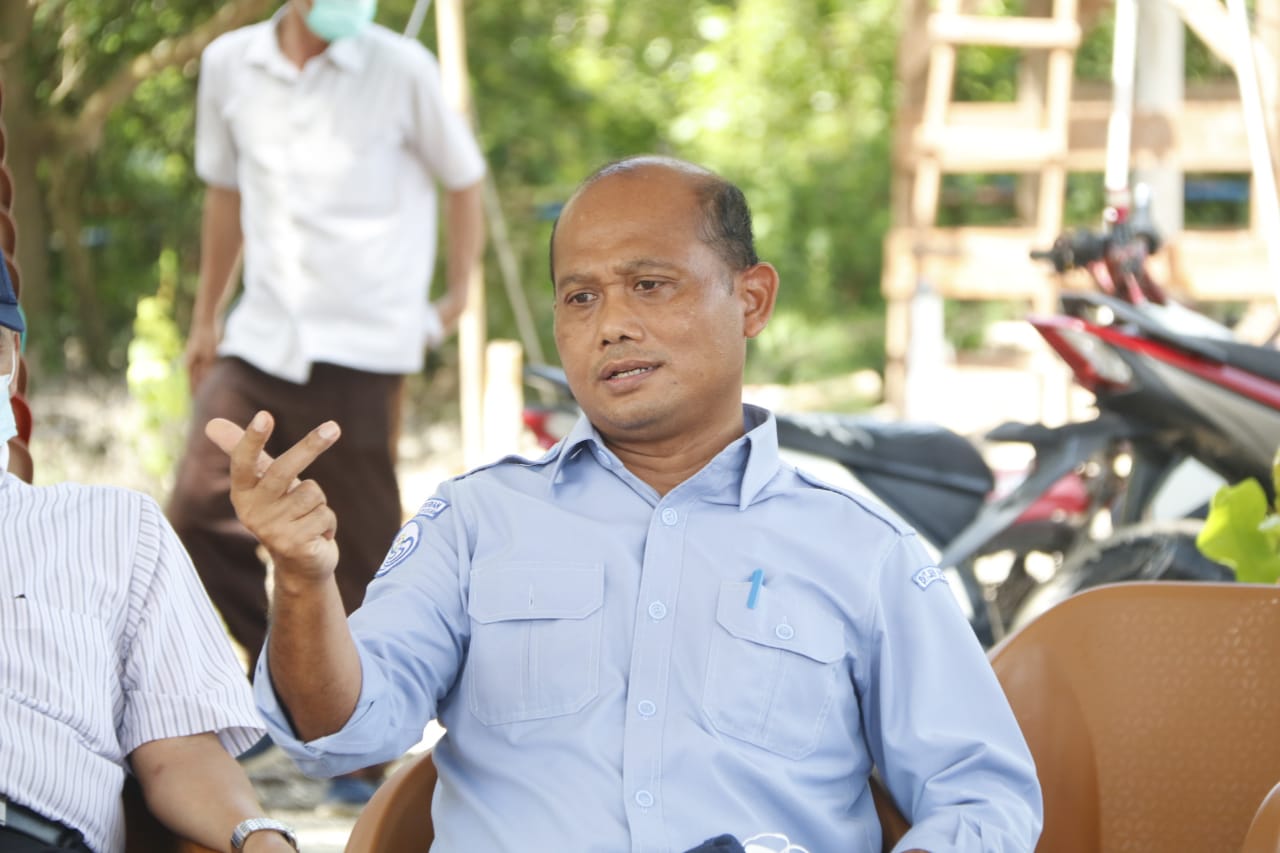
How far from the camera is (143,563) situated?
75.9 inches

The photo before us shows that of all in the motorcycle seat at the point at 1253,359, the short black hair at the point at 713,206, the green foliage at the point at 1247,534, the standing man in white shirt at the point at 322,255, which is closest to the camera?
the short black hair at the point at 713,206

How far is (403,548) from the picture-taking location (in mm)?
1912

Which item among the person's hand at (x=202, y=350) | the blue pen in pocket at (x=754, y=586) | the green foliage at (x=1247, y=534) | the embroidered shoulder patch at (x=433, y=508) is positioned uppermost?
the embroidered shoulder patch at (x=433, y=508)

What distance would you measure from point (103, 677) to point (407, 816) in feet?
1.25

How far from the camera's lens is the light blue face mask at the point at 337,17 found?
3832mm

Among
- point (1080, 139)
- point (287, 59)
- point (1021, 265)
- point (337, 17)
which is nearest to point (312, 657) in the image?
point (337, 17)

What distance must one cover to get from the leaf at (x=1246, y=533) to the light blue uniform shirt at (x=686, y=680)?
716 mm

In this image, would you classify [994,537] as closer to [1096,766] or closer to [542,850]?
[1096,766]

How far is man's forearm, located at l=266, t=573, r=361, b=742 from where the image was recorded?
5.17 feet

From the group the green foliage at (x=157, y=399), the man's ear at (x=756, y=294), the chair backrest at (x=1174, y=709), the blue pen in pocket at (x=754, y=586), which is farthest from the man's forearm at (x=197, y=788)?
the green foliage at (x=157, y=399)

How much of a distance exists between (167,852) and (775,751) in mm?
702

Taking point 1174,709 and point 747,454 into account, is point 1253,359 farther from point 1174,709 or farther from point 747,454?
point 747,454

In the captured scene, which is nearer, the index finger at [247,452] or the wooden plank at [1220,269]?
the index finger at [247,452]

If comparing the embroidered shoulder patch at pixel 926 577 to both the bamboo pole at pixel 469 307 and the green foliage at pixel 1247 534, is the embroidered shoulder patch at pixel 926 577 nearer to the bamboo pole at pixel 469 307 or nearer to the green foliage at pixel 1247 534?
the green foliage at pixel 1247 534
